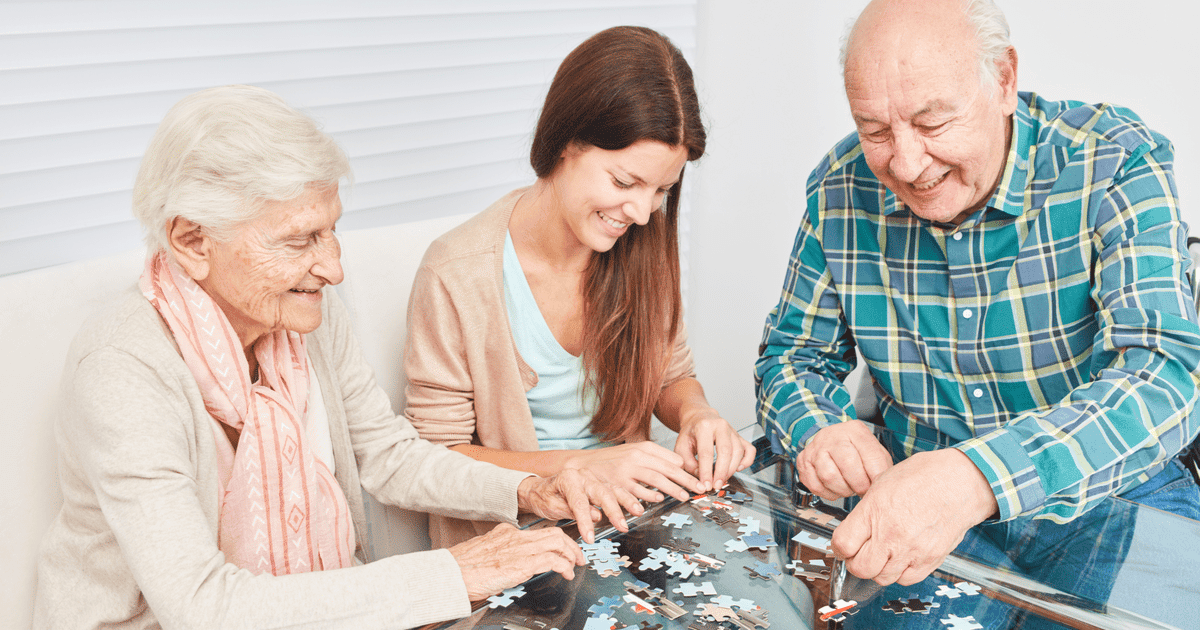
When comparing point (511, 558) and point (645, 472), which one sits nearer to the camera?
point (511, 558)

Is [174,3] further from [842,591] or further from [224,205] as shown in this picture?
[842,591]

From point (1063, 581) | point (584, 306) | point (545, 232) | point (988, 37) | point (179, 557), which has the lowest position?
point (1063, 581)

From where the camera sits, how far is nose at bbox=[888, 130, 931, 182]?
1.97 metres

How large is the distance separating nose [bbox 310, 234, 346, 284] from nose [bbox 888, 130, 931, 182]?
121 centimetres

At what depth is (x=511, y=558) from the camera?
162 cm

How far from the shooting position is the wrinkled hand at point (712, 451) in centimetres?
199

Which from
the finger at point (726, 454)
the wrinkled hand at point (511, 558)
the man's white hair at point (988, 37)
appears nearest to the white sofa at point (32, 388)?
the wrinkled hand at point (511, 558)

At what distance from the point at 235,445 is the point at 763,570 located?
1120mm

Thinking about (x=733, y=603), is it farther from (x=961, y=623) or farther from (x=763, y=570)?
Answer: (x=961, y=623)

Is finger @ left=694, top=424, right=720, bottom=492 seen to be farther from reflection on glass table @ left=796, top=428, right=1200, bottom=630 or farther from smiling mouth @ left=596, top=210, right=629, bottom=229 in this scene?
smiling mouth @ left=596, top=210, right=629, bottom=229

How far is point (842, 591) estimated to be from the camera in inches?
61.4

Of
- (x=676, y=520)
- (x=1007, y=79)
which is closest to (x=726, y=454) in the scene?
(x=676, y=520)

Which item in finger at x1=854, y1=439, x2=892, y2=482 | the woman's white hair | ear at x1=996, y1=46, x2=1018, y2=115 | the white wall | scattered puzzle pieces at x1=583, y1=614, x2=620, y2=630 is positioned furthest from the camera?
the white wall

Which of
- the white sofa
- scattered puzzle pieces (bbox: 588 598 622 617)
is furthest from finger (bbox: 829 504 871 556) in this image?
the white sofa
